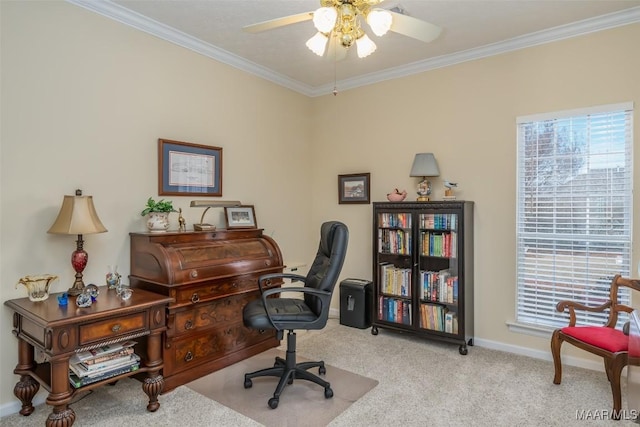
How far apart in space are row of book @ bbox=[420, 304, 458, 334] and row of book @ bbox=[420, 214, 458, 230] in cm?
75

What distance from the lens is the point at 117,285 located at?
2.68 m

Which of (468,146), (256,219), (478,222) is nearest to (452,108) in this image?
(468,146)

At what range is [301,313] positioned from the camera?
2.67 metres

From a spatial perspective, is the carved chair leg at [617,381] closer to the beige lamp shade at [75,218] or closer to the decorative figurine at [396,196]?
the decorative figurine at [396,196]

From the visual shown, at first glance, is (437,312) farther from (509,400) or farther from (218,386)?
(218,386)

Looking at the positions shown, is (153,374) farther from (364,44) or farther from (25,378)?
(364,44)

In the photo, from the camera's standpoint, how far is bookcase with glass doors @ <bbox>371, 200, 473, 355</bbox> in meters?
3.49

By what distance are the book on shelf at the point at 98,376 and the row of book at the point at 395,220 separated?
2.51 meters

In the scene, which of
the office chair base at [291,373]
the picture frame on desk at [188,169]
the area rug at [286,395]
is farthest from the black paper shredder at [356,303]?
the picture frame on desk at [188,169]

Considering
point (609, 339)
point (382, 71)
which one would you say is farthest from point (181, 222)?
point (609, 339)

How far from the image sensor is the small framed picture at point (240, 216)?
3.63 metres

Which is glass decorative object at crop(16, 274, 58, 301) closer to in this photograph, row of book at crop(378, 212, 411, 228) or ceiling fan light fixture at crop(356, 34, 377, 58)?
ceiling fan light fixture at crop(356, 34, 377, 58)

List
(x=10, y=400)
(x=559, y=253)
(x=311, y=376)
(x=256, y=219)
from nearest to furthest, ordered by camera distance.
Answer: (x=10, y=400) < (x=311, y=376) < (x=559, y=253) < (x=256, y=219)

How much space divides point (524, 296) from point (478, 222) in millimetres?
771
